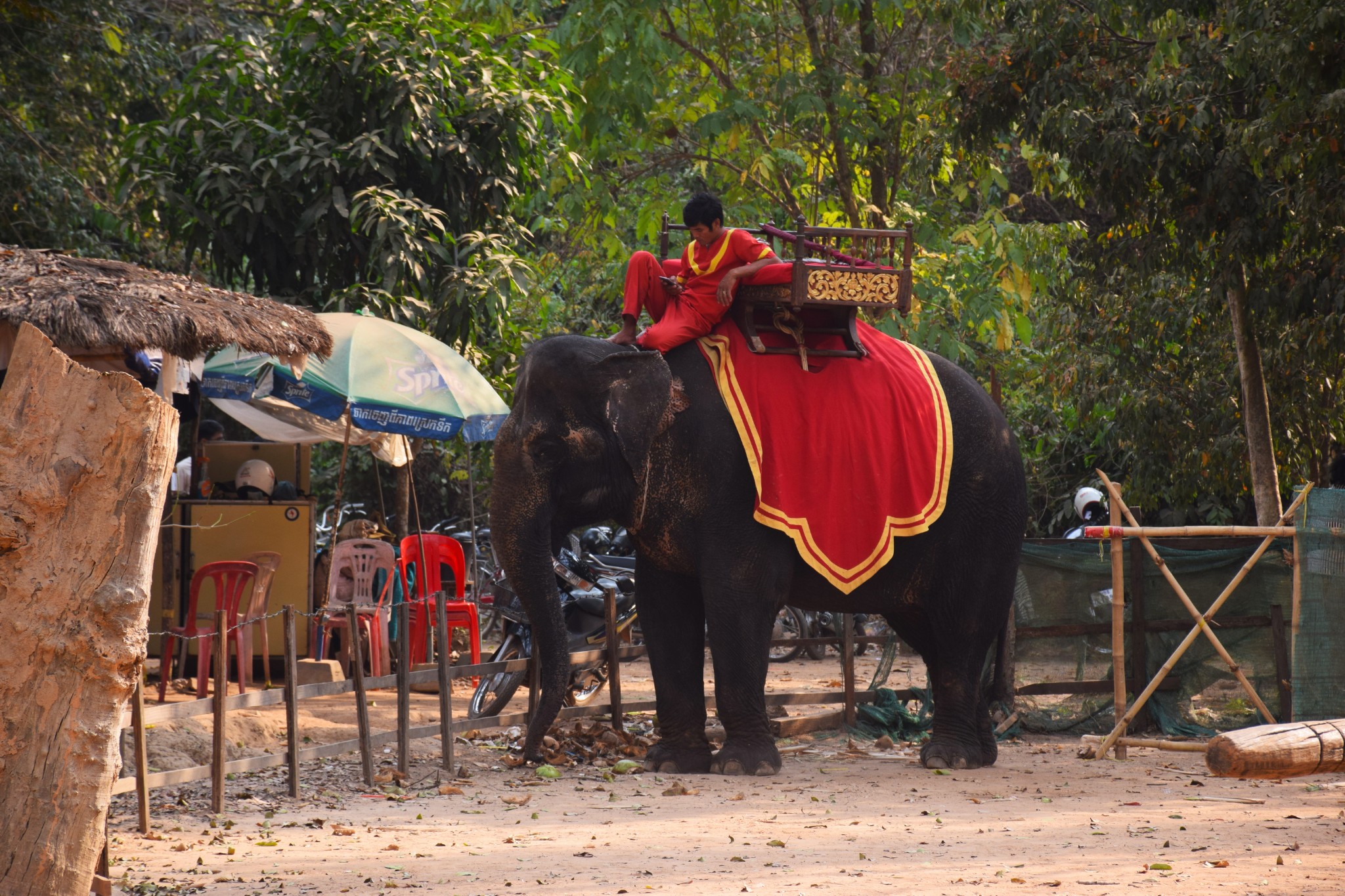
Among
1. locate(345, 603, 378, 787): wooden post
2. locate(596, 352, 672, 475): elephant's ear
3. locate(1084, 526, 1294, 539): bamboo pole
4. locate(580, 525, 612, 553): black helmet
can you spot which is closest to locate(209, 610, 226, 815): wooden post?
locate(345, 603, 378, 787): wooden post

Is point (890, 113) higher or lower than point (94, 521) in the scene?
higher

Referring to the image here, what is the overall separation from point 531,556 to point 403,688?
95cm

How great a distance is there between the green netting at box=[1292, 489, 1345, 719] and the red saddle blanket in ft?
7.39

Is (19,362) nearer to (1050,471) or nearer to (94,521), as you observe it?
(94,521)

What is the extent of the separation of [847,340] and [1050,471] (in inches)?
435

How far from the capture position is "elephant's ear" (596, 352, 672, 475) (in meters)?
7.86

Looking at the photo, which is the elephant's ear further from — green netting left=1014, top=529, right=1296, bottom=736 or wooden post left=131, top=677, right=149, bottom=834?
green netting left=1014, top=529, right=1296, bottom=736

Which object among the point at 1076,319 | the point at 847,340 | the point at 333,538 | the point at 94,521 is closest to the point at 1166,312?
the point at 1076,319

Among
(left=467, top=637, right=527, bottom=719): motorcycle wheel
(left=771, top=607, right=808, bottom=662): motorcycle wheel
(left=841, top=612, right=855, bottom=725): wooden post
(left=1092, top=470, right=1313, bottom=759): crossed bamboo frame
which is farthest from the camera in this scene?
(left=771, top=607, right=808, bottom=662): motorcycle wheel

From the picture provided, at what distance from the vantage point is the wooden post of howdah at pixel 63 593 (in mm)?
3975

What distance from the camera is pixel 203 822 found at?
21.0ft

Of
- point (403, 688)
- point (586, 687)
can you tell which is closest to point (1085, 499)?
point (586, 687)

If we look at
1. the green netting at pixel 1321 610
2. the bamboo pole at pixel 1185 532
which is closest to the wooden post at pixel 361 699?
the bamboo pole at pixel 1185 532

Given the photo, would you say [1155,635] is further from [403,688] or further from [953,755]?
[403,688]
